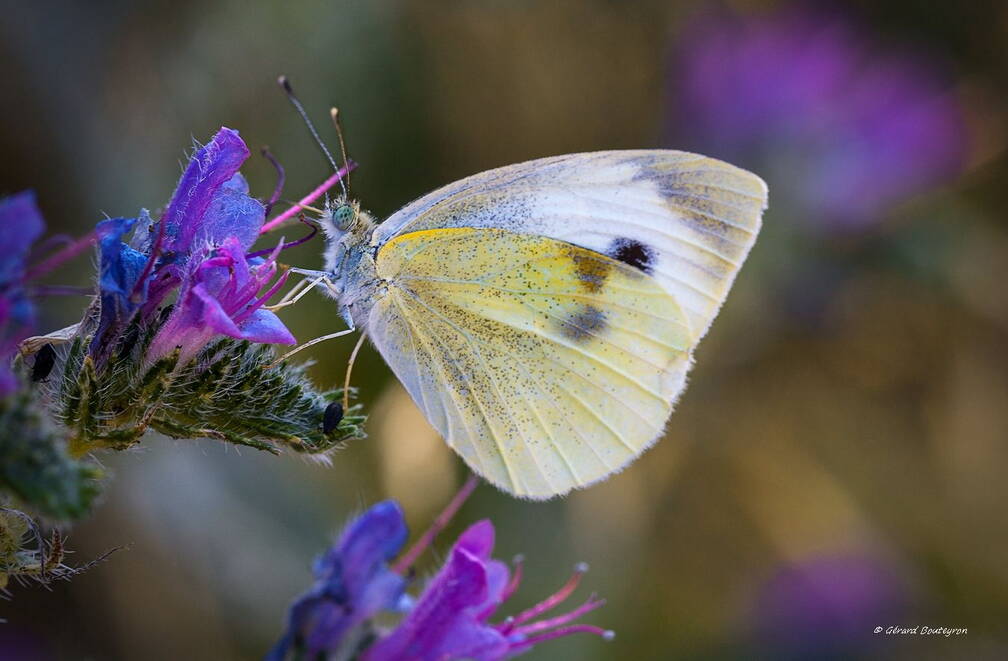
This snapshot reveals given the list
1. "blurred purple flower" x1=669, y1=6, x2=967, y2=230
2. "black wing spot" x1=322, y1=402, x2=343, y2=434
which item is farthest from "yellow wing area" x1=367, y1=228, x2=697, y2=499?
"blurred purple flower" x1=669, y1=6, x2=967, y2=230

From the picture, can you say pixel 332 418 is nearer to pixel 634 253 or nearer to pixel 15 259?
pixel 15 259

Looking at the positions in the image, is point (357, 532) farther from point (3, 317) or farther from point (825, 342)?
point (825, 342)

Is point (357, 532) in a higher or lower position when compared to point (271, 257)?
lower

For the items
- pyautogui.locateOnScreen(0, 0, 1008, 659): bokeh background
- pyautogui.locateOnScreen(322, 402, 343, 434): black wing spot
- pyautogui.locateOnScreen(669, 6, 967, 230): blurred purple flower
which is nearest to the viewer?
pyautogui.locateOnScreen(322, 402, 343, 434): black wing spot

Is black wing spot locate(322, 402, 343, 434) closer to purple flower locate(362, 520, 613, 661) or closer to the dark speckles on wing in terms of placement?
purple flower locate(362, 520, 613, 661)

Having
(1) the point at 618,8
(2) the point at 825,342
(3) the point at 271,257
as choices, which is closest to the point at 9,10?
(1) the point at 618,8

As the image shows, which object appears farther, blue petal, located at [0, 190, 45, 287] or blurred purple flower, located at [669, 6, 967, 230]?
blurred purple flower, located at [669, 6, 967, 230]

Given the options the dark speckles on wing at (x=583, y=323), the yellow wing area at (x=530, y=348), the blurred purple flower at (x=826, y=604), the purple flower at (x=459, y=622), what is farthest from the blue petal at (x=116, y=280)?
the blurred purple flower at (x=826, y=604)
